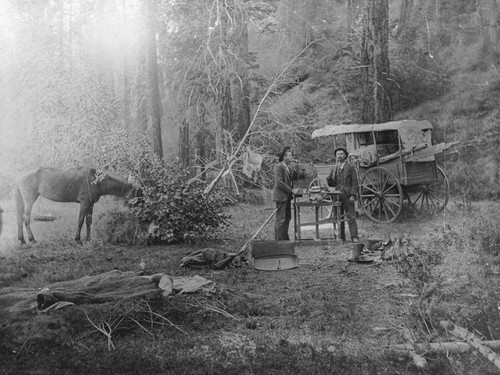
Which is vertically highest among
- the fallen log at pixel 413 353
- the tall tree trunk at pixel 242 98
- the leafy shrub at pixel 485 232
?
the tall tree trunk at pixel 242 98

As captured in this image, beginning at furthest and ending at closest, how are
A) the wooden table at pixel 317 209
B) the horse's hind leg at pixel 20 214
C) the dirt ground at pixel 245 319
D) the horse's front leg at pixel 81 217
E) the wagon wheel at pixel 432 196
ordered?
the wooden table at pixel 317 209 < the horse's front leg at pixel 81 217 < the wagon wheel at pixel 432 196 < the horse's hind leg at pixel 20 214 < the dirt ground at pixel 245 319

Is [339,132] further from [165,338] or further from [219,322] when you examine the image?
[165,338]

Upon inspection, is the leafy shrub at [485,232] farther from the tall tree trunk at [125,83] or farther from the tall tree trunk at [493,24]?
the tall tree trunk at [125,83]

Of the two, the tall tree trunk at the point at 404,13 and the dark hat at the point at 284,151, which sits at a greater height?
the tall tree trunk at the point at 404,13

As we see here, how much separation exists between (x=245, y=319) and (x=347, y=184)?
123 inches

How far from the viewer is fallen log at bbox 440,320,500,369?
3.22 metres

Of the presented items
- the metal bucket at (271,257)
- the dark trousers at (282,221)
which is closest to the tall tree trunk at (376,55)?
the dark trousers at (282,221)

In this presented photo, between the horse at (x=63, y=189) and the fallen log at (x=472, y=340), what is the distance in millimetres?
3656

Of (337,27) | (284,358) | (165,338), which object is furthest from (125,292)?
(337,27)

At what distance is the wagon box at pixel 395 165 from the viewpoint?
19.1ft

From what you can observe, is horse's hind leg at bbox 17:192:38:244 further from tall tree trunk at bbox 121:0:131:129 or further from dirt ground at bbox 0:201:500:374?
tall tree trunk at bbox 121:0:131:129

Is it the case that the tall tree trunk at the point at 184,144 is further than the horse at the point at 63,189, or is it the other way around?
the tall tree trunk at the point at 184,144

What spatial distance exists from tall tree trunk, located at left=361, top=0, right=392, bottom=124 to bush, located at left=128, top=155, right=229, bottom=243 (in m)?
2.16

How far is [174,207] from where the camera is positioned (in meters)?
6.84
